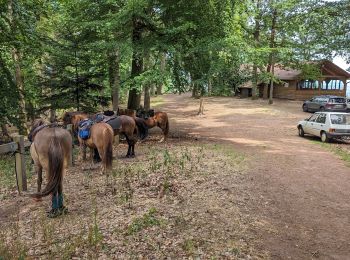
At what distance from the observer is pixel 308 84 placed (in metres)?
50.4

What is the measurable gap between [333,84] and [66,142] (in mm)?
50603

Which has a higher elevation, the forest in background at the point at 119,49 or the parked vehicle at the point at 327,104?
the forest in background at the point at 119,49

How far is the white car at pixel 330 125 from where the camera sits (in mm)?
19156

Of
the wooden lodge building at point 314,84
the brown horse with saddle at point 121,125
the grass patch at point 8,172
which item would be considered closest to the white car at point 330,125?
the brown horse with saddle at point 121,125

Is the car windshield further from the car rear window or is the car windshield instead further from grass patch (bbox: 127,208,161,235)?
the car rear window

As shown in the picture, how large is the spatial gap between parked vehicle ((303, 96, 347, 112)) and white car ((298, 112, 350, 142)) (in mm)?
14537

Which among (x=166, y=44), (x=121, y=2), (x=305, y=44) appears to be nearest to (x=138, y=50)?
(x=166, y=44)

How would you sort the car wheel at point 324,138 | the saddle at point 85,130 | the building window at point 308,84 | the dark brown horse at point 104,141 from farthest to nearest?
the building window at point 308,84 → the car wheel at point 324,138 → the saddle at point 85,130 → the dark brown horse at point 104,141

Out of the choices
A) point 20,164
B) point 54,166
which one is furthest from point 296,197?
point 20,164

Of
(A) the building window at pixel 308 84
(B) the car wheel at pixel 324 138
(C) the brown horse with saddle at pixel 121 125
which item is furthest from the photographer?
(A) the building window at pixel 308 84

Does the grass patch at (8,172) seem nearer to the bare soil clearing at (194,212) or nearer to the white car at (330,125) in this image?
the bare soil clearing at (194,212)

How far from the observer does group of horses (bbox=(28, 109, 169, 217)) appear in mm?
6754

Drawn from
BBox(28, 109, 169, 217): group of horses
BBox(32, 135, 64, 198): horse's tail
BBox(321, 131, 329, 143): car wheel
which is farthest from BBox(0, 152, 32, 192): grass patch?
BBox(321, 131, 329, 143): car wheel

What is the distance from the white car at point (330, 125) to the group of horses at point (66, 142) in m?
8.89
